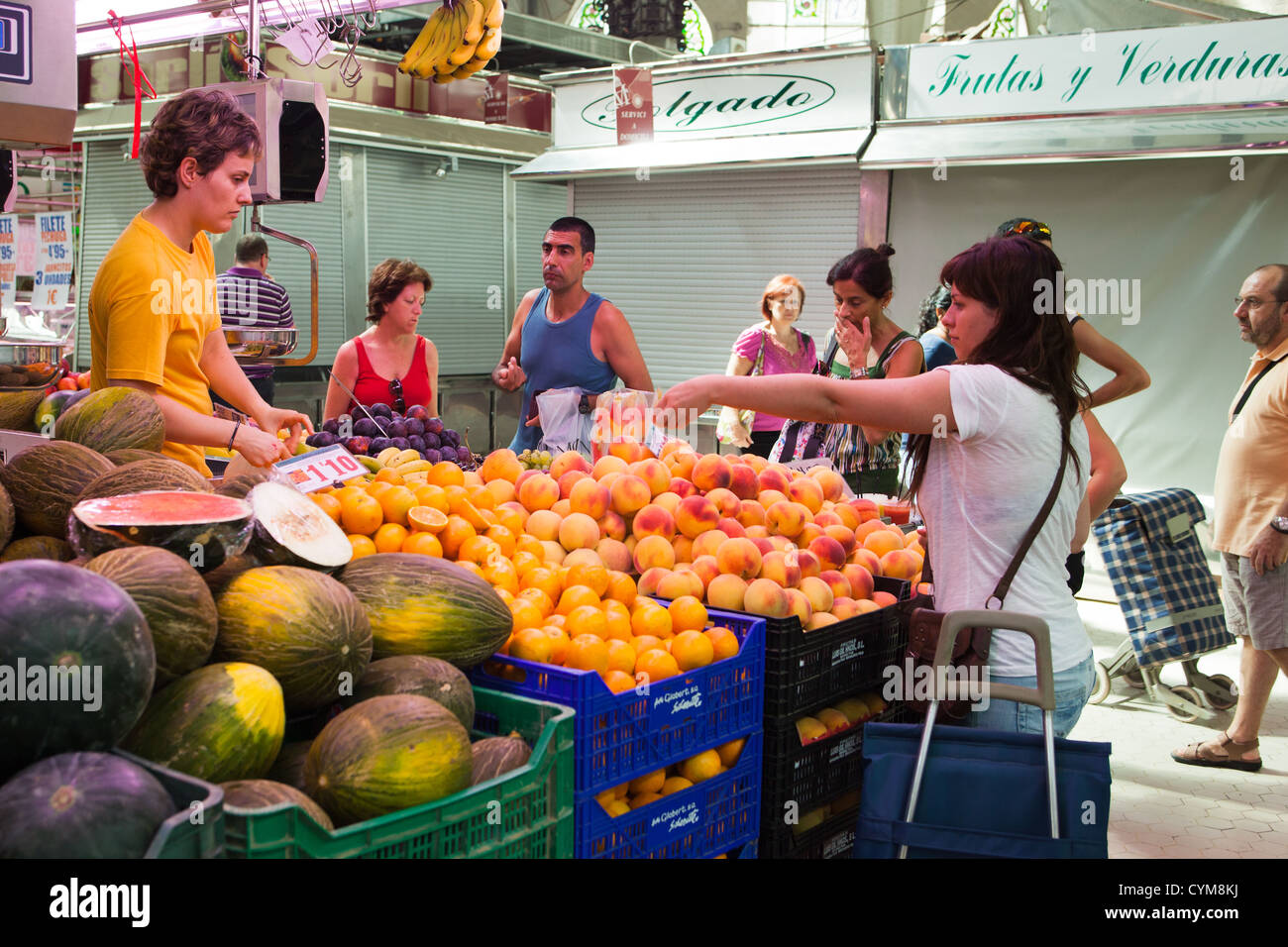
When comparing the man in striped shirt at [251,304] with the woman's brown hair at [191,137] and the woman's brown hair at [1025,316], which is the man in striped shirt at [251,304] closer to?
the woman's brown hair at [191,137]

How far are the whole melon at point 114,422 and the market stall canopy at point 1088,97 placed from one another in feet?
20.1

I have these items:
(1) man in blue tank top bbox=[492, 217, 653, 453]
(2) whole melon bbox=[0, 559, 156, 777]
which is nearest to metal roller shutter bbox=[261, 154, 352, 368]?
(1) man in blue tank top bbox=[492, 217, 653, 453]

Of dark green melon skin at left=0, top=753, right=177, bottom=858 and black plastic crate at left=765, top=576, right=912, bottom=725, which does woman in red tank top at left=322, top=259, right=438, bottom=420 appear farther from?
dark green melon skin at left=0, top=753, right=177, bottom=858

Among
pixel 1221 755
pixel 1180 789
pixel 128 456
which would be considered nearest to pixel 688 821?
pixel 128 456

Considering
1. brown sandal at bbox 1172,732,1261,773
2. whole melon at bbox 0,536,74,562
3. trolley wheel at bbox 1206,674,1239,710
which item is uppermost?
whole melon at bbox 0,536,74,562

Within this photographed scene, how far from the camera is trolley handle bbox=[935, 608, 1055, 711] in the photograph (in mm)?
2205

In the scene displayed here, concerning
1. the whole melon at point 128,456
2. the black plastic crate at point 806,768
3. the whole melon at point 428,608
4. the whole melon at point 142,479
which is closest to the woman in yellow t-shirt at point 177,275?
the whole melon at point 128,456

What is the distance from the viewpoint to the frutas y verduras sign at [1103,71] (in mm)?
6660

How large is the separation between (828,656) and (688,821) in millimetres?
594

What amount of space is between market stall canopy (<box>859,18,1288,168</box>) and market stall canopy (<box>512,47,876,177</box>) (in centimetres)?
30

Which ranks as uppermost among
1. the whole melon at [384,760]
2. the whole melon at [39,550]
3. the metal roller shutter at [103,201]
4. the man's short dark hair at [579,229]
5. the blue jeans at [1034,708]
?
the metal roller shutter at [103,201]

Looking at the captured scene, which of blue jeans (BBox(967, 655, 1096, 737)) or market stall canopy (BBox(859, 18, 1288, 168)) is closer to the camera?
blue jeans (BBox(967, 655, 1096, 737))

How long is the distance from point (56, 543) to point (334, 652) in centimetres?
61
